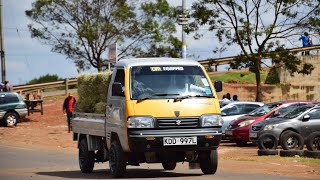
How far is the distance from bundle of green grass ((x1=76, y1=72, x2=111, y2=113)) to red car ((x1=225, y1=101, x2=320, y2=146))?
11721mm

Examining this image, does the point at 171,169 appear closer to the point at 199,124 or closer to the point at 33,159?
the point at 199,124

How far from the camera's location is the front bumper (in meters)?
16.3

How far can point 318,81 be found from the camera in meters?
55.0

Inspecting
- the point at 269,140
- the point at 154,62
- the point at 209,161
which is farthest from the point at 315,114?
the point at 154,62

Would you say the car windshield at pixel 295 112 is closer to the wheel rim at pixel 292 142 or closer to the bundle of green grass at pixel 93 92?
the wheel rim at pixel 292 142

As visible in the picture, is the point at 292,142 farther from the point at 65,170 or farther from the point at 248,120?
the point at 65,170

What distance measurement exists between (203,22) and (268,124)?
14.6m

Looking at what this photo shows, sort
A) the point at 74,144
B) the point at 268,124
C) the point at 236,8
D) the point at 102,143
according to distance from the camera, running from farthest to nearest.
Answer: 1. the point at 236,8
2. the point at 74,144
3. the point at 268,124
4. the point at 102,143

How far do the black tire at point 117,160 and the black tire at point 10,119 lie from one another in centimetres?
2789

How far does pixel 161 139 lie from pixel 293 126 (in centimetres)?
1177

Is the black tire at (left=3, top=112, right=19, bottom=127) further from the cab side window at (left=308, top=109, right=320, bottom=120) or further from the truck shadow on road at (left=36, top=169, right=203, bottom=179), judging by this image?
the truck shadow on road at (left=36, top=169, right=203, bottom=179)

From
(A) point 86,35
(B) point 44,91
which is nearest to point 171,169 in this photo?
(A) point 86,35

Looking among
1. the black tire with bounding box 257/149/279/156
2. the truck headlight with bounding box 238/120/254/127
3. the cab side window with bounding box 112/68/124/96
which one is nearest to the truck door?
the black tire with bounding box 257/149/279/156

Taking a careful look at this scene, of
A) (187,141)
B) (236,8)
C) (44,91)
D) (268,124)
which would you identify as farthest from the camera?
(44,91)
